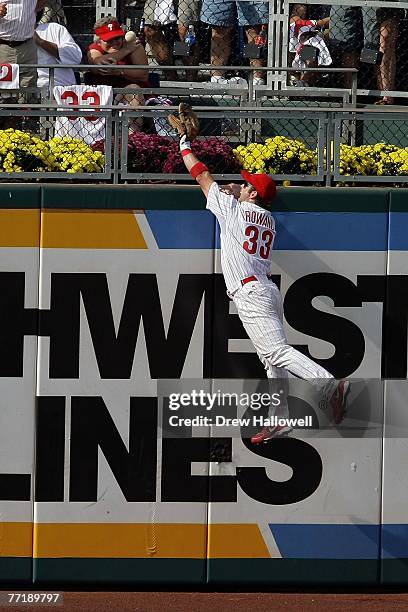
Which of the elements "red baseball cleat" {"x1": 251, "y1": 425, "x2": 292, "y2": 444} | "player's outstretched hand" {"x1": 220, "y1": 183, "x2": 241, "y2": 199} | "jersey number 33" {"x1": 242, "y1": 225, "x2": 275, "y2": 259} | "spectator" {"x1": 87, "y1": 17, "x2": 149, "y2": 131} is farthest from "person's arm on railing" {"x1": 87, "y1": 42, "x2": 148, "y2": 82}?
"red baseball cleat" {"x1": 251, "y1": 425, "x2": 292, "y2": 444}

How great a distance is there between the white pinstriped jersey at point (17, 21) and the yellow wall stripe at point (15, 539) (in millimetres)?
5272

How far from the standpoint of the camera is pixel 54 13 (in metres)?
12.3

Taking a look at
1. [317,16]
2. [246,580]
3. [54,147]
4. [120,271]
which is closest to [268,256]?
[120,271]

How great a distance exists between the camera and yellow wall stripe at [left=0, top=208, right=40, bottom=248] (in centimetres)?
759

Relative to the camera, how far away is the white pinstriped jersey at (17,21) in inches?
428

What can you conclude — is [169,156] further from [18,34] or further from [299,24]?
[299,24]

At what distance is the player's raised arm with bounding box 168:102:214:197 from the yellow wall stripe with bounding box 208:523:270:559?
234 cm

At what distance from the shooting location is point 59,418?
7.70 metres

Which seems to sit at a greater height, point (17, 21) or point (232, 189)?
point (17, 21)

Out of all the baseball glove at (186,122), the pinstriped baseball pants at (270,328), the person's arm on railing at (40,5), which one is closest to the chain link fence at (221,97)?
the baseball glove at (186,122)

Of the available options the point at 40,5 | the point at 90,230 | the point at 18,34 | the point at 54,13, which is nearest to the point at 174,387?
the point at 90,230

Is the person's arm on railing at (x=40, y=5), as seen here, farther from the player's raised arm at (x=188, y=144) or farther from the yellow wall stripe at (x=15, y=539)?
the yellow wall stripe at (x=15, y=539)

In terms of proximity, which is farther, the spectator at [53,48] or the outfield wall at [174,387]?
the spectator at [53,48]

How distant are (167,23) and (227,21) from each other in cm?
66
